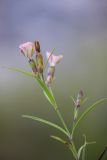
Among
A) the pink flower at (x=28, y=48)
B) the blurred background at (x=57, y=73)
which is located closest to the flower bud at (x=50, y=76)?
the pink flower at (x=28, y=48)

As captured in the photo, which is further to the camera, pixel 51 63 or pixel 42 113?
pixel 42 113

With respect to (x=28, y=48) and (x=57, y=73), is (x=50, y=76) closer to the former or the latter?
(x=28, y=48)

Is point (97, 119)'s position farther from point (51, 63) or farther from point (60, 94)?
point (51, 63)

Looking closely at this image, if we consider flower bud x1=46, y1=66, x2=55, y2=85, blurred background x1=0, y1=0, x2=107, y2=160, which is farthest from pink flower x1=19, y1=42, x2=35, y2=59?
blurred background x1=0, y1=0, x2=107, y2=160

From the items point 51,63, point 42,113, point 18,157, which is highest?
point 51,63

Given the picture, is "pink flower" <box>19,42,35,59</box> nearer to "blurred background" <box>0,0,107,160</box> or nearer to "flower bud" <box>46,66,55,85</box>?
"flower bud" <box>46,66,55,85</box>

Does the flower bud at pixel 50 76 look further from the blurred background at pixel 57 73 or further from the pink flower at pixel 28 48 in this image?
the blurred background at pixel 57 73

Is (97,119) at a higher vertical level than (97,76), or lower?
lower

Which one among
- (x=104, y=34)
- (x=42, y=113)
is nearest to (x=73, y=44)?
(x=104, y=34)

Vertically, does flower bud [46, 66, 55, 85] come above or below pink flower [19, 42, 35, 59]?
below
